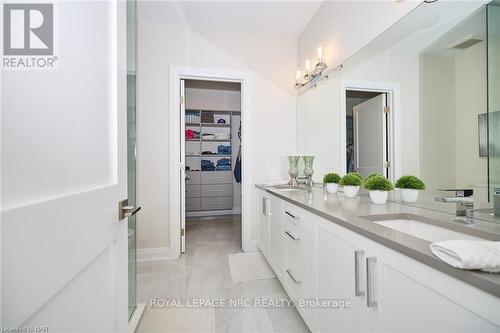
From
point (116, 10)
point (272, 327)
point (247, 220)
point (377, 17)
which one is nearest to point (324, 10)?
point (377, 17)

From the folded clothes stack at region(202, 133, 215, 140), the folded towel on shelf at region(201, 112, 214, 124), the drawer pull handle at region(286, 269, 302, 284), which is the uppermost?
the folded towel on shelf at region(201, 112, 214, 124)

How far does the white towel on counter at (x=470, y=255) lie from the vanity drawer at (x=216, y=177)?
13.7ft

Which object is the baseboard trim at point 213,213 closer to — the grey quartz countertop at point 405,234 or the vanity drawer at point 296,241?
the vanity drawer at point 296,241

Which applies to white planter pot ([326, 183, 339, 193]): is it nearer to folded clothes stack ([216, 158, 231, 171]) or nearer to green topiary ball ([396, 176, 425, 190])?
green topiary ball ([396, 176, 425, 190])

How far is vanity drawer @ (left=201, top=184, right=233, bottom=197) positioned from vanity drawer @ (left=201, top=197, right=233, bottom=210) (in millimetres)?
82

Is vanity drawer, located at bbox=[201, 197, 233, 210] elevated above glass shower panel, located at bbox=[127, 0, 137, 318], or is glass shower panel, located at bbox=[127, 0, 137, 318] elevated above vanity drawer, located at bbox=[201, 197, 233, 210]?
glass shower panel, located at bbox=[127, 0, 137, 318]

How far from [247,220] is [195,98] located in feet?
9.57

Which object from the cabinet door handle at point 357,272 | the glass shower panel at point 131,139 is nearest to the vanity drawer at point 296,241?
the cabinet door handle at point 357,272

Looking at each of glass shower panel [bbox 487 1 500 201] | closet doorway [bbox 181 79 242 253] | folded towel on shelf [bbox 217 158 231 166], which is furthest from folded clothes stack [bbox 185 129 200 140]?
glass shower panel [bbox 487 1 500 201]

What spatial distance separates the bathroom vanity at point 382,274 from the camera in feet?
1.75

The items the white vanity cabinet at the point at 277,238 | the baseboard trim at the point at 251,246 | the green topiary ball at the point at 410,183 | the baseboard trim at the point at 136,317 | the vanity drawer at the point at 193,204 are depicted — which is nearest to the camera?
the green topiary ball at the point at 410,183

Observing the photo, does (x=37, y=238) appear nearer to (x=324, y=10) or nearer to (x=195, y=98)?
(x=324, y=10)

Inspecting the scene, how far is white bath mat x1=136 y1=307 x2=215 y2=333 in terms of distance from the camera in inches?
55.4

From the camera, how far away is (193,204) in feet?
14.5
